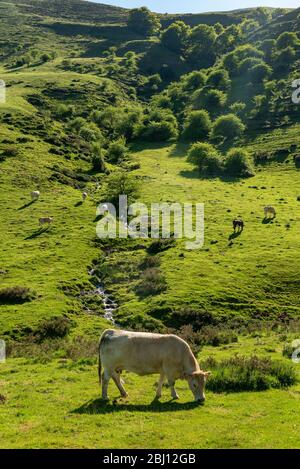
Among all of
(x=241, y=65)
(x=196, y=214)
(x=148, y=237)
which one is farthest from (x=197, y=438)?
(x=241, y=65)

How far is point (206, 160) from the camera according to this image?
94.9m

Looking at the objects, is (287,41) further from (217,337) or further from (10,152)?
(217,337)

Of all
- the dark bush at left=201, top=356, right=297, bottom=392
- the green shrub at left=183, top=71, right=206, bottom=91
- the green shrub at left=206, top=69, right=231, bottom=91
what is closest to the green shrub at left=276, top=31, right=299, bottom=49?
the green shrub at left=206, top=69, right=231, bottom=91

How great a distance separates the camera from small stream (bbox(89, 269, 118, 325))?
42.0m

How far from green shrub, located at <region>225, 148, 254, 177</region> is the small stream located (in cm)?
5266

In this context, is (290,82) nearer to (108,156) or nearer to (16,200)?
(108,156)

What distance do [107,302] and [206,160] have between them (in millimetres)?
56267

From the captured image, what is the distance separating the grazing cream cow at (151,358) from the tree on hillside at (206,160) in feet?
255

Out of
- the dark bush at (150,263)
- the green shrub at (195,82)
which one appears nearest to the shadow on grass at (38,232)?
the dark bush at (150,263)

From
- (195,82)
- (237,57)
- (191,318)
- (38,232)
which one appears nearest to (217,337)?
(191,318)

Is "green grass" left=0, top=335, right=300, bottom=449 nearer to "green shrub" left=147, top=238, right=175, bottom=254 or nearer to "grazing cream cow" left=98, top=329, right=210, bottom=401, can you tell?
"grazing cream cow" left=98, top=329, right=210, bottom=401

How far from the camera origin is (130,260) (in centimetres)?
5297

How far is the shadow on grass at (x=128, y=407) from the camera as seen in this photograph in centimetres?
1738

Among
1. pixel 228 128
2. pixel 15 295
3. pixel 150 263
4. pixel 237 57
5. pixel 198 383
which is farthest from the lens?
pixel 237 57
